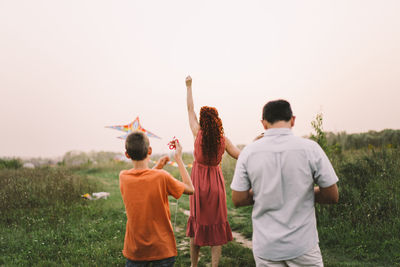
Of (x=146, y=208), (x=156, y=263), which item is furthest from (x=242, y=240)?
(x=146, y=208)

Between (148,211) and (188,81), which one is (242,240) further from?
(148,211)

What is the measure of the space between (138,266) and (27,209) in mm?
7470

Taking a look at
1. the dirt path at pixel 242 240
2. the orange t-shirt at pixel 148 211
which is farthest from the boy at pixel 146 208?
the dirt path at pixel 242 240

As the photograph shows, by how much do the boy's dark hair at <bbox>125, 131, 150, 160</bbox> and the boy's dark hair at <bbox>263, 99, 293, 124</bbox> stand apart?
1.14 m

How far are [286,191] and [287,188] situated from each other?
2 cm

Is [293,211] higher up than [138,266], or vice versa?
[293,211]

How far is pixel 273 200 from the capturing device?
7.36 ft

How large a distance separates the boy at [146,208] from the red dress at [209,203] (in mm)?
1537

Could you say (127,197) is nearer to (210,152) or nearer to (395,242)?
(210,152)

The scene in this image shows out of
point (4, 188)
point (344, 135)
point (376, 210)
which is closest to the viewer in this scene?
point (376, 210)

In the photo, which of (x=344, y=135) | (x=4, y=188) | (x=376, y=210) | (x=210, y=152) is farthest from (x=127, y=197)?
(x=344, y=135)

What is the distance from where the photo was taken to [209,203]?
4.29 meters

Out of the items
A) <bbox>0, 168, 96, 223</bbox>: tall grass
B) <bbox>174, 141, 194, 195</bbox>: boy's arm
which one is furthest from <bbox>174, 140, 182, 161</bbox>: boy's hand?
<bbox>0, 168, 96, 223</bbox>: tall grass

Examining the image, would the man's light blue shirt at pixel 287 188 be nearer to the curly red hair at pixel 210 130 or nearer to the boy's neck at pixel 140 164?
the boy's neck at pixel 140 164
